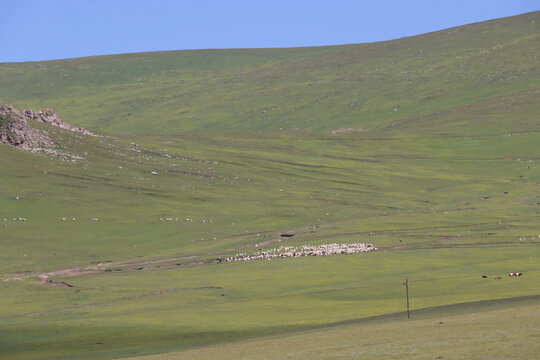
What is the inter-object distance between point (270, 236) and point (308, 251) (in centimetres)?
921

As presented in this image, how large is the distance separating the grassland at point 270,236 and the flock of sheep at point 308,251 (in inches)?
73.0

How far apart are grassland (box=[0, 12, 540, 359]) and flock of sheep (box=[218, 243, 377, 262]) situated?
1.85 m

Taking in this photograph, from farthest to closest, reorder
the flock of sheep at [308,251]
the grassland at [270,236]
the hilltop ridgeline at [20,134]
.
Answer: the hilltop ridgeline at [20,134]
the flock of sheep at [308,251]
the grassland at [270,236]

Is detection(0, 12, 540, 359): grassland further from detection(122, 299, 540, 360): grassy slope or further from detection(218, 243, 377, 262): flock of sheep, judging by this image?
detection(218, 243, 377, 262): flock of sheep

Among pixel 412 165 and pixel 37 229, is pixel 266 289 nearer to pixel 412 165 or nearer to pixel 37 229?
pixel 37 229

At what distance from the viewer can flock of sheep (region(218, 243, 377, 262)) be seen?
2803 inches

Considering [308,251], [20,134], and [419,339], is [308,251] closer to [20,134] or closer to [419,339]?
[419,339]

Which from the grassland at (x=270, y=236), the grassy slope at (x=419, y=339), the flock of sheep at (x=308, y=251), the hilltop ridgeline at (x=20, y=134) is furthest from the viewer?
the hilltop ridgeline at (x=20, y=134)

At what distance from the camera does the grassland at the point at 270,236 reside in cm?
4088

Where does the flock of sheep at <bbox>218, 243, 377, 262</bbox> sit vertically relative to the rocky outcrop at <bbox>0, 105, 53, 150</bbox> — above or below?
below

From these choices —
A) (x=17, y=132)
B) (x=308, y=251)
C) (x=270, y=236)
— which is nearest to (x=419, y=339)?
(x=308, y=251)

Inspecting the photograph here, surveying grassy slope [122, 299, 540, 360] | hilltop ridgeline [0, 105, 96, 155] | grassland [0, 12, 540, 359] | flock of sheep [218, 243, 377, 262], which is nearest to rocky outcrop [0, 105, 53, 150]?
hilltop ridgeline [0, 105, 96, 155]

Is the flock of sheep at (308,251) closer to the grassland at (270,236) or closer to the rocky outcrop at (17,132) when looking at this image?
the grassland at (270,236)

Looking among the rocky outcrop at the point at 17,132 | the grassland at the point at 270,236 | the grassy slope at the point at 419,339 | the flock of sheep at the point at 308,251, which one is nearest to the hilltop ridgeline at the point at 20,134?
the rocky outcrop at the point at 17,132
